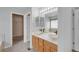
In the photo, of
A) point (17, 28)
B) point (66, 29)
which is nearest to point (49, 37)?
point (66, 29)

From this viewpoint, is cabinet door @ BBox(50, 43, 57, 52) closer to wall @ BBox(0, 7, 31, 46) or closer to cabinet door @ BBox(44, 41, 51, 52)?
cabinet door @ BBox(44, 41, 51, 52)

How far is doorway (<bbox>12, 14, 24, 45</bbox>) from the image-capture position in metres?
1.08

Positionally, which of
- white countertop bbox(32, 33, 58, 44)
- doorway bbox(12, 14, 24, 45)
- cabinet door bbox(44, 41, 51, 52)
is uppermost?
doorway bbox(12, 14, 24, 45)

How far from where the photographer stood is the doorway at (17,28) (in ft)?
3.53

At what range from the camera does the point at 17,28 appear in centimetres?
109

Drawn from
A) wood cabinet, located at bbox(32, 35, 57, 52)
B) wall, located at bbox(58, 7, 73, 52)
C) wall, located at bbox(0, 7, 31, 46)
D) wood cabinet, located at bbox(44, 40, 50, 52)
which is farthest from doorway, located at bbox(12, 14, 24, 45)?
wall, located at bbox(58, 7, 73, 52)

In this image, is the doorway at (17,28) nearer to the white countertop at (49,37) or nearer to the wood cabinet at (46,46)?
the white countertop at (49,37)

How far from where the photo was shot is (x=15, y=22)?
110 centimetres

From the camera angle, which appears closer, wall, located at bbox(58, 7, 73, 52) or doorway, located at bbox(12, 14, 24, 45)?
wall, located at bbox(58, 7, 73, 52)

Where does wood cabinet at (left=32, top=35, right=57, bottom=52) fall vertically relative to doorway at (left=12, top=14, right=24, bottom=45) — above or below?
below

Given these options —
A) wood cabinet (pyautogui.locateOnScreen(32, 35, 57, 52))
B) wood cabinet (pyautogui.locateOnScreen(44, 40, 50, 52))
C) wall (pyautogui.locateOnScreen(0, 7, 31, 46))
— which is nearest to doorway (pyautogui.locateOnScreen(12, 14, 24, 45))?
wall (pyautogui.locateOnScreen(0, 7, 31, 46))

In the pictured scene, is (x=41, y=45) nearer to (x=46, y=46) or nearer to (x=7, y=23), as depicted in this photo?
(x=46, y=46)
